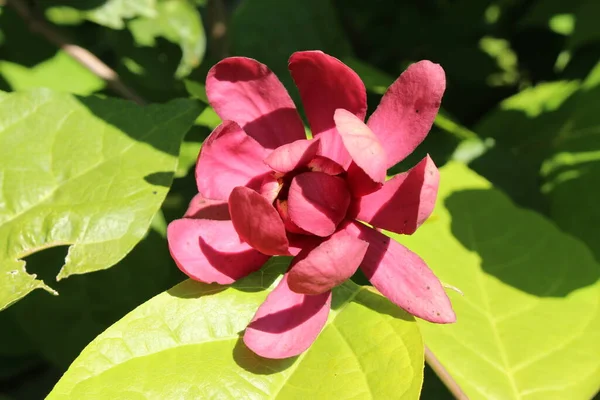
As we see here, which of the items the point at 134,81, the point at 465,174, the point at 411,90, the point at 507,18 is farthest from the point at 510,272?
the point at 507,18

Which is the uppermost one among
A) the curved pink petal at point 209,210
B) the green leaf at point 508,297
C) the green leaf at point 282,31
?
the curved pink petal at point 209,210

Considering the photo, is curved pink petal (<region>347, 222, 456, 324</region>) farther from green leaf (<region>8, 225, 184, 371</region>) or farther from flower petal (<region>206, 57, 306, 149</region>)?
green leaf (<region>8, 225, 184, 371</region>)

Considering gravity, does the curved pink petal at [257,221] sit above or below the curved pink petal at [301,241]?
above

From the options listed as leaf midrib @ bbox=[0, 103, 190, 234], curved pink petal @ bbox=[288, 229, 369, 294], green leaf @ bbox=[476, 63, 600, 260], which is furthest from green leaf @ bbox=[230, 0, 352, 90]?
curved pink petal @ bbox=[288, 229, 369, 294]

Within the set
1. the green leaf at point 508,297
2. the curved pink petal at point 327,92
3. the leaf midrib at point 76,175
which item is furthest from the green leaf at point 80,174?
the green leaf at point 508,297

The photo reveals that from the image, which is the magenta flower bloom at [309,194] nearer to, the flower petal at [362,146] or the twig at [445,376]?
the flower petal at [362,146]

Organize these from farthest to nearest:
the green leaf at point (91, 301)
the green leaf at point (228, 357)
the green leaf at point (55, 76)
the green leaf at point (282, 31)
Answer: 1. the green leaf at point (282, 31)
2. the green leaf at point (55, 76)
3. the green leaf at point (91, 301)
4. the green leaf at point (228, 357)
